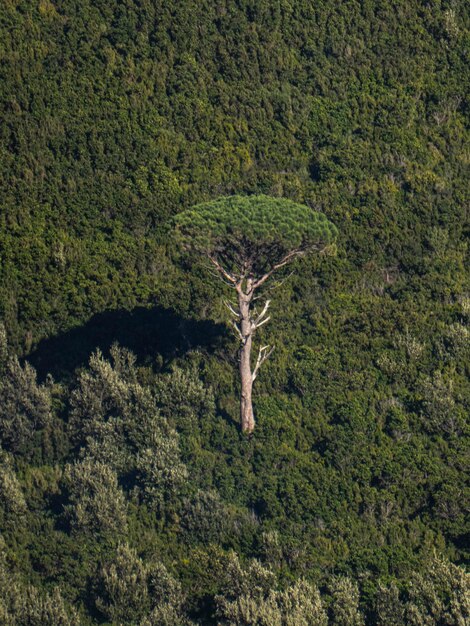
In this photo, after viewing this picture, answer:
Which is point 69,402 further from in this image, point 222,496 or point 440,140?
point 440,140

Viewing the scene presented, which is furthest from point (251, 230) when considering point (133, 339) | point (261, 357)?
point (133, 339)

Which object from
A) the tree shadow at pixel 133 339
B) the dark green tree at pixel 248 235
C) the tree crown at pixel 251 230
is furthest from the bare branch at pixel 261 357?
the tree crown at pixel 251 230

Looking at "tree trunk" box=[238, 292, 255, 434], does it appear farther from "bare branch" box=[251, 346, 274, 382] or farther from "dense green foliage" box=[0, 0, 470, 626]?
"dense green foliage" box=[0, 0, 470, 626]

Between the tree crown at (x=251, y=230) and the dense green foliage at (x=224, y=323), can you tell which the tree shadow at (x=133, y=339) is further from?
the tree crown at (x=251, y=230)

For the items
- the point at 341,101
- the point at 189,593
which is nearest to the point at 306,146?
the point at 341,101

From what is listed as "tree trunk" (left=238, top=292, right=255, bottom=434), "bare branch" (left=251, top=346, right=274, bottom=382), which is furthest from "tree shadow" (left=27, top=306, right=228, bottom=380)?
"tree trunk" (left=238, top=292, right=255, bottom=434)

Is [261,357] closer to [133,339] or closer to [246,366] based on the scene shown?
[246,366]

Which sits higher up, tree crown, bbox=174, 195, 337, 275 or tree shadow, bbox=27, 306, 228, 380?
tree crown, bbox=174, 195, 337, 275

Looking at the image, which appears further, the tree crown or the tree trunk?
the tree trunk
